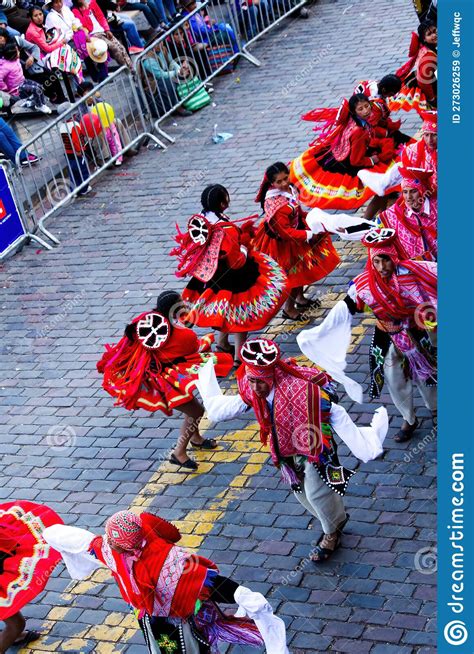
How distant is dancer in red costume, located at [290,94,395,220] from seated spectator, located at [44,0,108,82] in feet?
Result: 18.1

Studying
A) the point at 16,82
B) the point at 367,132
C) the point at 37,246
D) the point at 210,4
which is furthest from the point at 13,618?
the point at 210,4

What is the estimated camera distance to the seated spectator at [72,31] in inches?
571

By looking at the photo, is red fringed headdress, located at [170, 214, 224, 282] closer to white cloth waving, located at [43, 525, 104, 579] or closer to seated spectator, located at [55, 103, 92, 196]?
white cloth waving, located at [43, 525, 104, 579]

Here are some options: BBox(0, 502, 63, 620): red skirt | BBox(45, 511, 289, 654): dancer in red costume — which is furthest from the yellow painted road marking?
BBox(45, 511, 289, 654): dancer in red costume

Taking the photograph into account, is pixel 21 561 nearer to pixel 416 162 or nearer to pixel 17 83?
pixel 416 162

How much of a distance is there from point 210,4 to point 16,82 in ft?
10.8

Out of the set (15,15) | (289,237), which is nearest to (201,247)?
(289,237)

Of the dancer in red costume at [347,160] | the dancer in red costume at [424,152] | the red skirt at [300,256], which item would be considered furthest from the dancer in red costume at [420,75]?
the red skirt at [300,256]

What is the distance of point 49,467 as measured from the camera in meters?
8.90

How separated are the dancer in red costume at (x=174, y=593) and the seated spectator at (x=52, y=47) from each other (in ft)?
31.3

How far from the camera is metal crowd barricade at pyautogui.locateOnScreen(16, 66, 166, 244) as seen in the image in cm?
1313

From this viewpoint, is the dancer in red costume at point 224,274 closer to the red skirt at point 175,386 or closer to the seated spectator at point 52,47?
the red skirt at point 175,386

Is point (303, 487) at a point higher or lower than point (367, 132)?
lower

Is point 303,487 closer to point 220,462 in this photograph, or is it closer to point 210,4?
point 220,462
